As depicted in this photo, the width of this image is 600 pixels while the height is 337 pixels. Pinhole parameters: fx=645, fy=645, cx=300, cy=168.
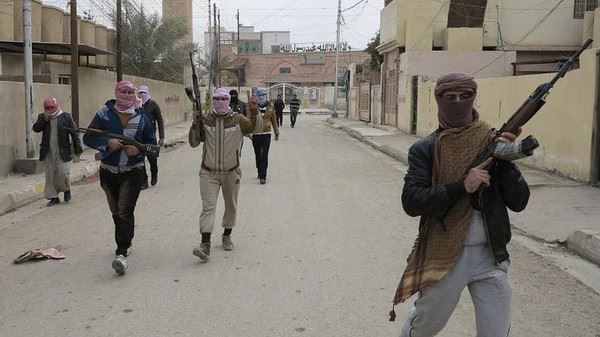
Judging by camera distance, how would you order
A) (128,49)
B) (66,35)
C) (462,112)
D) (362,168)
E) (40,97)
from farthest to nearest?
1. (128,49)
2. (66,35)
3. (362,168)
4. (40,97)
5. (462,112)

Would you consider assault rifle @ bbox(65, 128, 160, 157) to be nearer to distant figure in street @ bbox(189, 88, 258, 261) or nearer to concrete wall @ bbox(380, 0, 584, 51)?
distant figure in street @ bbox(189, 88, 258, 261)

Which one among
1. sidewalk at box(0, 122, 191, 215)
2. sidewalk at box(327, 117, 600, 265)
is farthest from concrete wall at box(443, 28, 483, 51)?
sidewalk at box(0, 122, 191, 215)

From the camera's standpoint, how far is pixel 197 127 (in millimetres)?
6543

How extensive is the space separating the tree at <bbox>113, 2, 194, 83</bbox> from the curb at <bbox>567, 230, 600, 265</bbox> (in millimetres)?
32105

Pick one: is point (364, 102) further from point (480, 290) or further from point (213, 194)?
point (480, 290)

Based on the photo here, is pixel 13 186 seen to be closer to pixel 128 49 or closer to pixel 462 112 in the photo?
pixel 462 112

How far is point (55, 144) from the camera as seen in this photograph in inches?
384

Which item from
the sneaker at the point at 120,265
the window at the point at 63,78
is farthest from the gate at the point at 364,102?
the sneaker at the point at 120,265

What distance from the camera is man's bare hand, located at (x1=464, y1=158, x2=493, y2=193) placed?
9.04ft

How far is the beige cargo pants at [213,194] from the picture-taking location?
6.51 metres

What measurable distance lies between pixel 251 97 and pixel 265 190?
1.69 m

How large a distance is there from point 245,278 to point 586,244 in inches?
145

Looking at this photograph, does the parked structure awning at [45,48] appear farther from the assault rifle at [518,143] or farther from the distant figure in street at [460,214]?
the assault rifle at [518,143]

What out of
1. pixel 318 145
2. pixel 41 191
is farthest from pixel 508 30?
pixel 41 191
